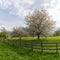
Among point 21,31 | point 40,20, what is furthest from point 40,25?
point 21,31

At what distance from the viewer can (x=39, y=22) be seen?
62.1 m

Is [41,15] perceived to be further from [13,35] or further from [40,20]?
[13,35]

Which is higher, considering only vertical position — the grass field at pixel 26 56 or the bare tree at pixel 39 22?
the bare tree at pixel 39 22

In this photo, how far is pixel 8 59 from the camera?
19469 millimetres

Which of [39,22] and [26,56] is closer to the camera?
[26,56]

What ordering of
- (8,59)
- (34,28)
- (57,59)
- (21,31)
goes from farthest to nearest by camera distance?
(21,31) < (34,28) < (57,59) < (8,59)

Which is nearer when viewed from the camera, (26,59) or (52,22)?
(26,59)

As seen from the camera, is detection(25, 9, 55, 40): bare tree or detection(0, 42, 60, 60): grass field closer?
detection(0, 42, 60, 60): grass field

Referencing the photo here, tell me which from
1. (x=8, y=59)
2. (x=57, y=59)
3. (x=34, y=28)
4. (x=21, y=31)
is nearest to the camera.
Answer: (x=8, y=59)

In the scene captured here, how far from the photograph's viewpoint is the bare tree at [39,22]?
61781 mm

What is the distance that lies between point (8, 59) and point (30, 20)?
147 ft

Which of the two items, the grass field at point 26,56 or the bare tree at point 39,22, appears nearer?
the grass field at point 26,56

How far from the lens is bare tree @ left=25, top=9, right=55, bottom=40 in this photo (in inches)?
2432

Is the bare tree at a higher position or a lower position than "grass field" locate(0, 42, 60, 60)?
higher
